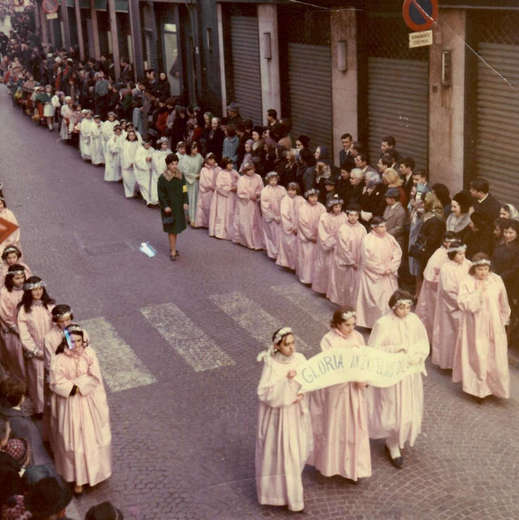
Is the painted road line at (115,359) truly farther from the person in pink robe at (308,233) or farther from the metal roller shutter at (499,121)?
the metal roller shutter at (499,121)

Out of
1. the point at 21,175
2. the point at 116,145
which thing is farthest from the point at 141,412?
the point at 21,175

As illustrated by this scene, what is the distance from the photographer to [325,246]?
48.3 ft

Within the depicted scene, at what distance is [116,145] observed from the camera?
75.5 ft

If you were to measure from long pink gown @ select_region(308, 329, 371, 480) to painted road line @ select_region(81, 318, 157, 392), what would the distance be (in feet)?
10.7

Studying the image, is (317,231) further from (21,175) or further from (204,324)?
(21,175)

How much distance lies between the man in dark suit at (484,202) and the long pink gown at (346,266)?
164cm

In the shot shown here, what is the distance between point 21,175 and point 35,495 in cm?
1951

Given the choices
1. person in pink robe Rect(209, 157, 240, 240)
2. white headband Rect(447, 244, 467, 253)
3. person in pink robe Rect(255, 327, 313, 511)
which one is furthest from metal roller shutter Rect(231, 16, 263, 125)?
person in pink robe Rect(255, 327, 313, 511)

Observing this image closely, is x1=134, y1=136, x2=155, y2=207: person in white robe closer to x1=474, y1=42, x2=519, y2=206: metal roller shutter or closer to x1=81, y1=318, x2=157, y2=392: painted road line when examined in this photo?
x1=81, y1=318, x2=157, y2=392: painted road line

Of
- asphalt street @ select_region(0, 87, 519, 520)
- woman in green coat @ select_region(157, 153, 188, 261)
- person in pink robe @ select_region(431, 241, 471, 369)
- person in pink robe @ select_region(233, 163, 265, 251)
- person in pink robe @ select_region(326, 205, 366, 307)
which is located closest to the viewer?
asphalt street @ select_region(0, 87, 519, 520)

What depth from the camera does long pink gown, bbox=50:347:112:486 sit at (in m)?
9.38

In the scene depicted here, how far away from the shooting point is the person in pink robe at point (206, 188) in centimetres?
1856

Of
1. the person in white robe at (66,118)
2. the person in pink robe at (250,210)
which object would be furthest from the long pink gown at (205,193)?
the person in white robe at (66,118)

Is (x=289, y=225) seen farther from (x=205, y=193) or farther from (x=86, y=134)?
(x=86, y=134)
